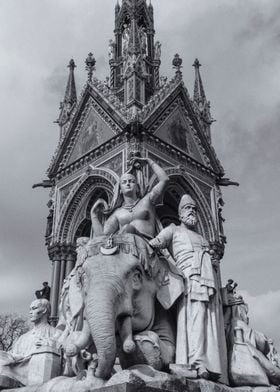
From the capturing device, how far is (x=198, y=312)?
346 centimetres

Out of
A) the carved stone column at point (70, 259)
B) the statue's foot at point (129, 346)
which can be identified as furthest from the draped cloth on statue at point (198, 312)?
the carved stone column at point (70, 259)

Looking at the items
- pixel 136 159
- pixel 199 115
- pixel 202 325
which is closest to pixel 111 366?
pixel 202 325

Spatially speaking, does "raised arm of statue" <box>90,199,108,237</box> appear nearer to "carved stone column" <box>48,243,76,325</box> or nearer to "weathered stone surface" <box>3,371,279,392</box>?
"weathered stone surface" <box>3,371,279,392</box>

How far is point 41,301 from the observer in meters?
4.07

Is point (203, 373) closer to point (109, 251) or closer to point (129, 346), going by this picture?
point (129, 346)

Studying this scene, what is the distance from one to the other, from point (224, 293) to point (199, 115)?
68.2 ft

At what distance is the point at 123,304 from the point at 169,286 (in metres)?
0.51

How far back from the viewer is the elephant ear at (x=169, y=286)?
3428 mm

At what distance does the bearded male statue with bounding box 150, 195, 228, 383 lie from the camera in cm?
333

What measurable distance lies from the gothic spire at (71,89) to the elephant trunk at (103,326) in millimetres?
22889

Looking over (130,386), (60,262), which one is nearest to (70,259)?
(60,262)

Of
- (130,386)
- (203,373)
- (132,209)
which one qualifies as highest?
(132,209)

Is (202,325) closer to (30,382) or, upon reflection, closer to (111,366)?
(111,366)

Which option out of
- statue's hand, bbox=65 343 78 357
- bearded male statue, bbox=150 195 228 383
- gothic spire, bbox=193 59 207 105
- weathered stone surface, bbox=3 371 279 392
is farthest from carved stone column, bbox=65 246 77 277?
statue's hand, bbox=65 343 78 357
